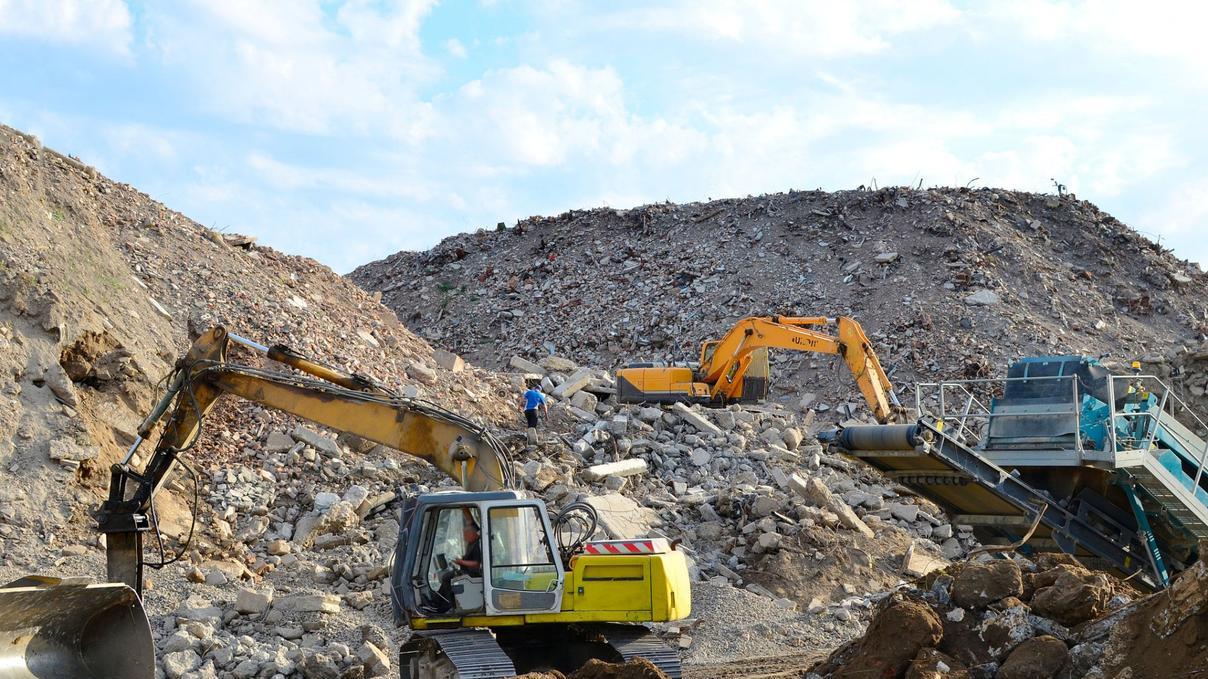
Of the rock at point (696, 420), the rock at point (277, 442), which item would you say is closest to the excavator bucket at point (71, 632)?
the rock at point (277, 442)

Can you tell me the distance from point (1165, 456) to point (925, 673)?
18.3ft

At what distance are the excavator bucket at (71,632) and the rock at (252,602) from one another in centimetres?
236

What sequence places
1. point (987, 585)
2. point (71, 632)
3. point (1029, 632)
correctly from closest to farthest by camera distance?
point (1029, 632) < point (987, 585) < point (71, 632)

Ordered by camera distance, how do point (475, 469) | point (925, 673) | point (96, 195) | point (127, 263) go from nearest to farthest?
point (925, 673) < point (475, 469) < point (127, 263) < point (96, 195)

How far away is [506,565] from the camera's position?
8.56m

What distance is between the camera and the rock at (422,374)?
18.6 metres

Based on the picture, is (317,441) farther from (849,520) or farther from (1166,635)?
(1166,635)

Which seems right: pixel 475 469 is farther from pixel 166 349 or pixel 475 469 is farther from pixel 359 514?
pixel 166 349

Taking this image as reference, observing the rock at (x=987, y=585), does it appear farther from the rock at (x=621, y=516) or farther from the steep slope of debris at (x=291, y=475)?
the rock at (x=621, y=516)

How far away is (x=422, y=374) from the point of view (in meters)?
18.7

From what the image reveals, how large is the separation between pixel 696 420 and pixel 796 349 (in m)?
1.89

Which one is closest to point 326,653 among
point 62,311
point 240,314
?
point 62,311

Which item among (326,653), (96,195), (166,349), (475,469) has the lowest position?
(326,653)

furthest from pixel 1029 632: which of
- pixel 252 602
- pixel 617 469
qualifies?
pixel 617 469
